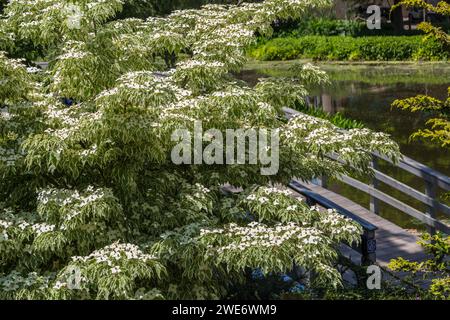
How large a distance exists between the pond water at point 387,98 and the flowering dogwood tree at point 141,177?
5.53 m

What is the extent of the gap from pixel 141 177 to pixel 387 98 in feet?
77.5

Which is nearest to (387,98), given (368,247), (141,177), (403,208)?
(403,208)

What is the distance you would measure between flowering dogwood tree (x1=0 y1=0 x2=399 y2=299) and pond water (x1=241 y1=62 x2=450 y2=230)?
553cm

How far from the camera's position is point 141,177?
27.2ft

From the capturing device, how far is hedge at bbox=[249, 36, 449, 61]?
3988 cm

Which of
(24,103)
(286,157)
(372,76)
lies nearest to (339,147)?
(286,157)

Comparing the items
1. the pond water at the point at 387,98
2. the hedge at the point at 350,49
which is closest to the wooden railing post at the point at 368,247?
the pond water at the point at 387,98

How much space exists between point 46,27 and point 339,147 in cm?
399

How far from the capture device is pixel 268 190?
7910 millimetres

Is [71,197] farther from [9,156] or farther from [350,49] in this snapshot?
[350,49]

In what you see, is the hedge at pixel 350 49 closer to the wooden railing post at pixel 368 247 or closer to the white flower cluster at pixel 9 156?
the wooden railing post at pixel 368 247

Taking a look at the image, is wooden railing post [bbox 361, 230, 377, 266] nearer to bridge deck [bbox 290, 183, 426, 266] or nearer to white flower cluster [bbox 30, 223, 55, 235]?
bridge deck [bbox 290, 183, 426, 266]

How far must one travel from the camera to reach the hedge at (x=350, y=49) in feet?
131
